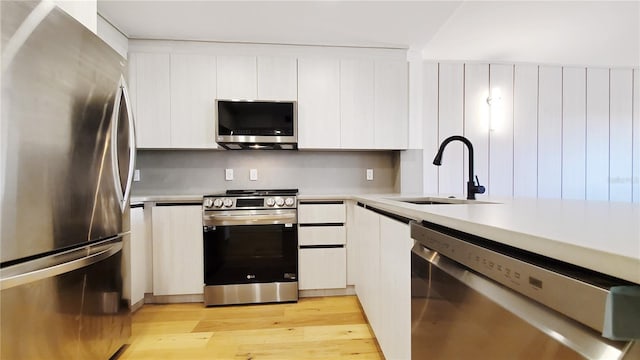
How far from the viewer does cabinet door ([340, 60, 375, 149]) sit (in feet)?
8.73

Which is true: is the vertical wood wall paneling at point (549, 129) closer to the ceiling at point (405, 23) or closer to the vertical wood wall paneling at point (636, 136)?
the ceiling at point (405, 23)

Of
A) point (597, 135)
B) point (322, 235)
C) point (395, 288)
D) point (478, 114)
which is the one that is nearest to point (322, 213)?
point (322, 235)

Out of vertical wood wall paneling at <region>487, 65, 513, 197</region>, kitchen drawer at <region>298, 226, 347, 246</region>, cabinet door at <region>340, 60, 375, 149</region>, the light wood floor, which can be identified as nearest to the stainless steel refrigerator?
the light wood floor

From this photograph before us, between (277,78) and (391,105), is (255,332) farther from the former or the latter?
(391,105)

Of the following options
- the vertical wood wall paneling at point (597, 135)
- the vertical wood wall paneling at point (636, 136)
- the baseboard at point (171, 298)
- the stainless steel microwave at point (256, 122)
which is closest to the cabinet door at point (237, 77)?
the stainless steel microwave at point (256, 122)

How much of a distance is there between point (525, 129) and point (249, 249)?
11.0 ft

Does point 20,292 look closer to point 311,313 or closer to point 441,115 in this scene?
point 311,313

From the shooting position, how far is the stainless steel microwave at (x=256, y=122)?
2.47 m

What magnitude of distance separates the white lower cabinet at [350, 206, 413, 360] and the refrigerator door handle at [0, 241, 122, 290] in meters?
1.44

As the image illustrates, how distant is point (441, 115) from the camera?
3.07 metres

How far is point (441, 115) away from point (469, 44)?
2.41 feet

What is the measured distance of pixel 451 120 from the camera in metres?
3.08

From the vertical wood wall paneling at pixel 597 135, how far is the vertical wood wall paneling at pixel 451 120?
1623mm

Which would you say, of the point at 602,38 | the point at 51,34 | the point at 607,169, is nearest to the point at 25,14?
the point at 51,34
